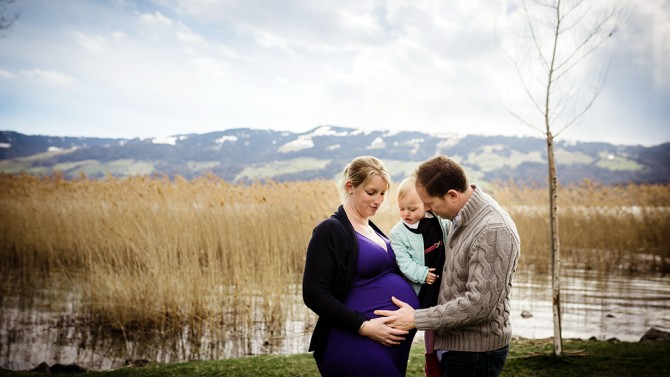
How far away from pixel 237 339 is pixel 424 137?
469 ft

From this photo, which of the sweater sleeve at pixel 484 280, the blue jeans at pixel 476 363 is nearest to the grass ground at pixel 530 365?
the blue jeans at pixel 476 363

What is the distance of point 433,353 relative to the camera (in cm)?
256

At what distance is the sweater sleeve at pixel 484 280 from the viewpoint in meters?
2.09

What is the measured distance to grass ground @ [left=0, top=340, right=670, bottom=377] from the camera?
4.64 meters

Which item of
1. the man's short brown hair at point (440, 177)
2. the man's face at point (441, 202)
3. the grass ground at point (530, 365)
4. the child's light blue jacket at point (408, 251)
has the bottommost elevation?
the grass ground at point (530, 365)

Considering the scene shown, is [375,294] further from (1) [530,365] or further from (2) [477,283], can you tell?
(1) [530,365]

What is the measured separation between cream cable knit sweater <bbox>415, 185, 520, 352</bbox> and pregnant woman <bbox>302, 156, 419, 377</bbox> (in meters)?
0.22

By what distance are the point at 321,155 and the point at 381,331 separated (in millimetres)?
128718

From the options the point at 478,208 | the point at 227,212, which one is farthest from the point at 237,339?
the point at 478,208

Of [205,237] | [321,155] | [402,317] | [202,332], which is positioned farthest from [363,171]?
[321,155]

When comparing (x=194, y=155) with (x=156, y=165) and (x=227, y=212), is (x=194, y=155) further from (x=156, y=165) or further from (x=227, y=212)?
(x=227, y=212)

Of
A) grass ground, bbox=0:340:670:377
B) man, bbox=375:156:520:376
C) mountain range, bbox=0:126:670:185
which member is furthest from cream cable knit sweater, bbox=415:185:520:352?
mountain range, bbox=0:126:670:185

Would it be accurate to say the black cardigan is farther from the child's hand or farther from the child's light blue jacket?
the child's hand

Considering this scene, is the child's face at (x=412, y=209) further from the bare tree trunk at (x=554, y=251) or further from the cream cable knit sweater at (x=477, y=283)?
the bare tree trunk at (x=554, y=251)
